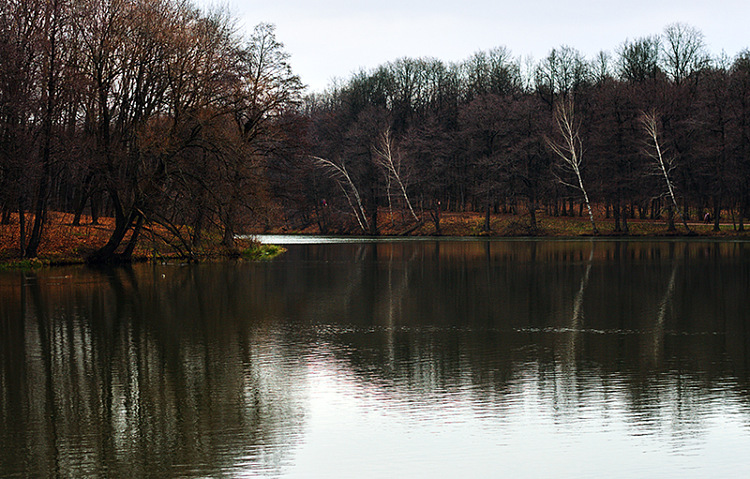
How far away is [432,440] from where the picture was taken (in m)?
8.53

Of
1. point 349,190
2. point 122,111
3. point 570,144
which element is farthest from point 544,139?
point 122,111

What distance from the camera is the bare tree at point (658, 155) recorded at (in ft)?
226

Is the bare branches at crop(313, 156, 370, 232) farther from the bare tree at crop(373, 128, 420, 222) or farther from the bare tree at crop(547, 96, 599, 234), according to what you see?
the bare tree at crop(547, 96, 599, 234)

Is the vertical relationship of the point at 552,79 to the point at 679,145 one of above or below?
above

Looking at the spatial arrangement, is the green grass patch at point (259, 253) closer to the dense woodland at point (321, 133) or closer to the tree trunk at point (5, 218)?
the dense woodland at point (321, 133)

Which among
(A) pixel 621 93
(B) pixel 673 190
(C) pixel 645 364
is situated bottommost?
(C) pixel 645 364

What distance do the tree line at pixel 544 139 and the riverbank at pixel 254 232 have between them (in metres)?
1.45

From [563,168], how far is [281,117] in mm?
37552

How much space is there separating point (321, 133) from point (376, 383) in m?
89.6

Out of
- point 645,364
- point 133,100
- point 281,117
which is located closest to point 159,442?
point 645,364

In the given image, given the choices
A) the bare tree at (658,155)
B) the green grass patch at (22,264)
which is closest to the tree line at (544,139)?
the bare tree at (658,155)

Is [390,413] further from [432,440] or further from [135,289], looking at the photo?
[135,289]

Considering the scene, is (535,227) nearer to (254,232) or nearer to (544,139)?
(544,139)

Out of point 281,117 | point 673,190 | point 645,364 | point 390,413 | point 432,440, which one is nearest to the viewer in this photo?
point 432,440
